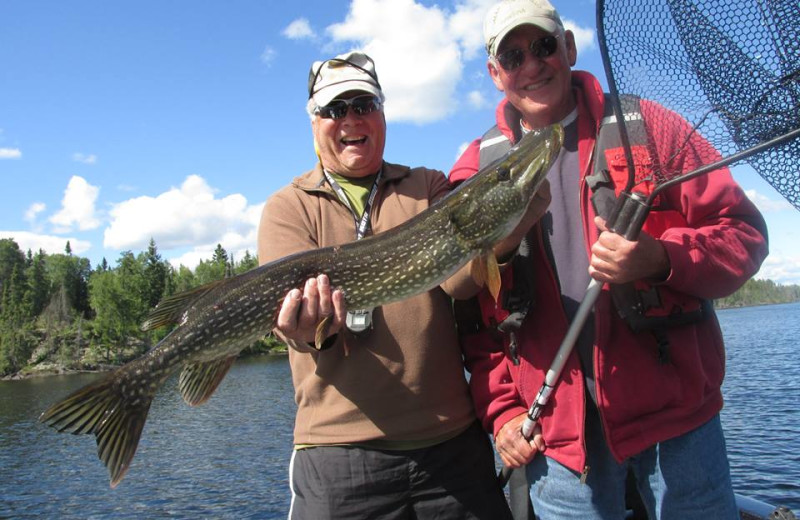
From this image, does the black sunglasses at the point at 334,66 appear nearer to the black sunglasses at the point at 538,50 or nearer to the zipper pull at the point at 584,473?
the black sunglasses at the point at 538,50

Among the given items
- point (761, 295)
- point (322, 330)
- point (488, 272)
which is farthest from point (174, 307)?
point (761, 295)

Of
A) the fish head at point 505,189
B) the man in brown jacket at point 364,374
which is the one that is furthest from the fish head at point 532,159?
the man in brown jacket at point 364,374

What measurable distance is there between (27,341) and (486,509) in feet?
280

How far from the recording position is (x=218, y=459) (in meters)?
20.6

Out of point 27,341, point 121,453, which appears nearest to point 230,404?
point 121,453

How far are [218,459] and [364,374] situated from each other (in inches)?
779

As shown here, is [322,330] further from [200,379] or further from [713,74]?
[713,74]

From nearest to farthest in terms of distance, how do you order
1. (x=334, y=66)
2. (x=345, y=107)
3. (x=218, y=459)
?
1. (x=345, y=107)
2. (x=334, y=66)
3. (x=218, y=459)

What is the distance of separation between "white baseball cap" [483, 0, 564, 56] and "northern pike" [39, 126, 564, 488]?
56 centimetres

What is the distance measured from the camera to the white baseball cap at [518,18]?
2975 mm

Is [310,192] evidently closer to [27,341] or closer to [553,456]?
[553,456]

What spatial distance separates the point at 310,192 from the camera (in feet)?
11.4

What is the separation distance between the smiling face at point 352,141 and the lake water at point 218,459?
11639 mm

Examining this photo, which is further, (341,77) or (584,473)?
(341,77)
